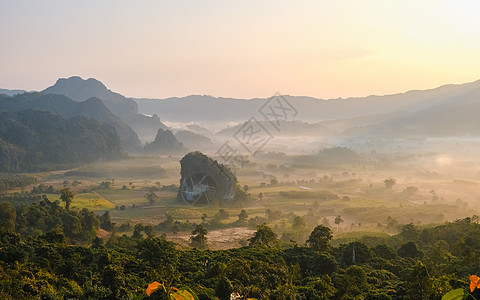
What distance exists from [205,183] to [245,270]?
76.7 m

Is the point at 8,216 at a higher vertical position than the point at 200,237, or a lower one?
higher

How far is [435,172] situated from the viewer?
154 m

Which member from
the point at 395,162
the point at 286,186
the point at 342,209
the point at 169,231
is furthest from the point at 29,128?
the point at 395,162

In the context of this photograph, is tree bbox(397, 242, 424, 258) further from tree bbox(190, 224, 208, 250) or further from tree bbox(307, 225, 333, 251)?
tree bbox(190, 224, 208, 250)

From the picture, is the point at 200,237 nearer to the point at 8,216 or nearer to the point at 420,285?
the point at 8,216

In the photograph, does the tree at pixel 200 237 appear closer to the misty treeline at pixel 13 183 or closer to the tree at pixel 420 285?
the tree at pixel 420 285

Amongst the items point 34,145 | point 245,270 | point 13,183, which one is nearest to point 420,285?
point 245,270

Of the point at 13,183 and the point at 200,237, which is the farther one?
the point at 13,183

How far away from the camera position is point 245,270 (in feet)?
89.9

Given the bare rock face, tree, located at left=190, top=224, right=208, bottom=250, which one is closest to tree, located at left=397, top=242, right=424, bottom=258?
tree, located at left=190, top=224, right=208, bottom=250

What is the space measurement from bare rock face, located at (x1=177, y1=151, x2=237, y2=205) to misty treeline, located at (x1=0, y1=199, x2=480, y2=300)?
5149cm

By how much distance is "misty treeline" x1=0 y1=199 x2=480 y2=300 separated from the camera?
20.9 m

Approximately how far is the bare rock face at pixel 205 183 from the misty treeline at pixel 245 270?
169 feet

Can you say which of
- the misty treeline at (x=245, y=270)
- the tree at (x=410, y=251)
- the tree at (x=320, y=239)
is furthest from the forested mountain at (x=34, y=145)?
the tree at (x=410, y=251)
